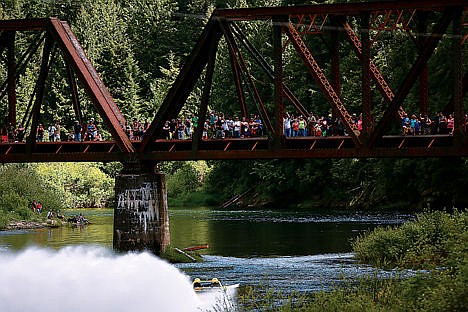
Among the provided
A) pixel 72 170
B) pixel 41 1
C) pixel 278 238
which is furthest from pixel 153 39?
pixel 278 238

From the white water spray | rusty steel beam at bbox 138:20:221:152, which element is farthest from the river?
rusty steel beam at bbox 138:20:221:152

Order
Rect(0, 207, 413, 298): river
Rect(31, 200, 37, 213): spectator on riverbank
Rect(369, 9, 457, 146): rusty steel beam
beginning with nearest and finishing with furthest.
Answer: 1. Rect(0, 207, 413, 298): river
2. Rect(369, 9, 457, 146): rusty steel beam
3. Rect(31, 200, 37, 213): spectator on riverbank

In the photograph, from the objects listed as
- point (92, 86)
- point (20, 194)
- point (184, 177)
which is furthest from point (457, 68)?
point (184, 177)

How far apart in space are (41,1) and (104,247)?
10543cm

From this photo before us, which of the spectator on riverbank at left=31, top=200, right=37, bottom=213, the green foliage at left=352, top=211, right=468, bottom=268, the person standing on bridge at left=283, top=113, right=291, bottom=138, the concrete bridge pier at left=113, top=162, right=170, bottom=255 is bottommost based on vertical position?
the green foliage at left=352, top=211, right=468, bottom=268

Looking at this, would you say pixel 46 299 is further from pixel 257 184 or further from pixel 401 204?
pixel 257 184

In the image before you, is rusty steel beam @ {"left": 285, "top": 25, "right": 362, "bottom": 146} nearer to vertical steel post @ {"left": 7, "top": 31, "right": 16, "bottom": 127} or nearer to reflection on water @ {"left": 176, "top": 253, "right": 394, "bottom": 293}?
reflection on water @ {"left": 176, "top": 253, "right": 394, "bottom": 293}

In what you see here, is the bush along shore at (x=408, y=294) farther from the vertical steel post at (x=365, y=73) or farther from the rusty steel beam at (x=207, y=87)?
the rusty steel beam at (x=207, y=87)

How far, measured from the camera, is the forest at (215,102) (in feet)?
312

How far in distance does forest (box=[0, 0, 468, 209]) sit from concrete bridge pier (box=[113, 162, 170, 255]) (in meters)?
21.7

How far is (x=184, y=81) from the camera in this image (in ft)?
194

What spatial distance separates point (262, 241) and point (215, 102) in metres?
66.9

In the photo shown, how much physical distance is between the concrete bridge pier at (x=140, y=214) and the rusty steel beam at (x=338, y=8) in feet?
29.5

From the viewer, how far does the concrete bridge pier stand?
5950 cm
